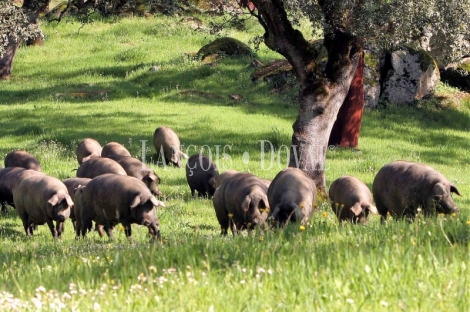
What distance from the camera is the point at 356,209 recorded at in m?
13.6

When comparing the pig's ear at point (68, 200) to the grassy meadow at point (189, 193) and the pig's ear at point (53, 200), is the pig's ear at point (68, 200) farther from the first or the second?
the grassy meadow at point (189, 193)

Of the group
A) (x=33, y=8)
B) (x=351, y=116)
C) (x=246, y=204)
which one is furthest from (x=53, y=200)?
(x=33, y=8)

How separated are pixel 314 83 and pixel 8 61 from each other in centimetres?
1996

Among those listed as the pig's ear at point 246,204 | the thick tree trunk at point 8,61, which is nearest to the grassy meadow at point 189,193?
the thick tree trunk at point 8,61

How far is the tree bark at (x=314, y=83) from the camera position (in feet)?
53.7

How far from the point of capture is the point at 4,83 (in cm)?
3262

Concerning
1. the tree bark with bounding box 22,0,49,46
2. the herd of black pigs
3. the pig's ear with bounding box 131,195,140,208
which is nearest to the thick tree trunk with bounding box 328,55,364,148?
the herd of black pigs

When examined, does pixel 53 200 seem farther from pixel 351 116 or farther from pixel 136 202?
pixel 351 116

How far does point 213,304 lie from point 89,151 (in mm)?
15537

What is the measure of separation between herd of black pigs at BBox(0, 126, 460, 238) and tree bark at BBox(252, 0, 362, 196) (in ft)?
6.74

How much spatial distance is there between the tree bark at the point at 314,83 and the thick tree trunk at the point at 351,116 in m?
6.61

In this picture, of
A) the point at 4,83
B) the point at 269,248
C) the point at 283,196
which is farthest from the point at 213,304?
the point at 4,83

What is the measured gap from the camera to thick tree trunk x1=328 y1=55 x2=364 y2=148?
76.8 ft

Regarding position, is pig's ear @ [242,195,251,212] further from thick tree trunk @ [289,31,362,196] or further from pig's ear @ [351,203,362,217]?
thick tree trunk @ [289,31,362,196]
